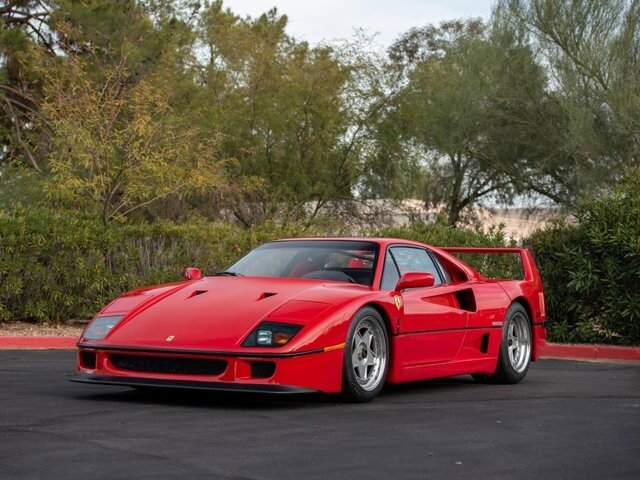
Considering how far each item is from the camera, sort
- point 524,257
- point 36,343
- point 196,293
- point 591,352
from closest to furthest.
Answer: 1. point 196,293
2. point 524,257
3. point 36,343
4. point 591,352

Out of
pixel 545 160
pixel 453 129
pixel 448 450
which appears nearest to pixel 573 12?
pixel 545 160

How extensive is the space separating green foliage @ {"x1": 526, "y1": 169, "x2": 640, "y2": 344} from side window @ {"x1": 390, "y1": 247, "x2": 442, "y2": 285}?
6477mm

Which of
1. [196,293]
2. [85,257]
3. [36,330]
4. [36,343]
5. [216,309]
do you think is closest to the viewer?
[216,309]

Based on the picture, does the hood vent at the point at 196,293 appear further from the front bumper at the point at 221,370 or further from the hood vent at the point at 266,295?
the front bumper at the point at 221,370

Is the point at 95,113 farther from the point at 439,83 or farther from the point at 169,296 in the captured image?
the point at 439,83

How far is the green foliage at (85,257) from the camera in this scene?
1570 centimetres

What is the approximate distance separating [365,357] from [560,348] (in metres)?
7.59

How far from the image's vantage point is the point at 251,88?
123ft

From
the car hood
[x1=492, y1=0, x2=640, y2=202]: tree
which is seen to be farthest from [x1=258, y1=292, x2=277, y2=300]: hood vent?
[x1=492, y1=0, x2=640, y2=202]: tree

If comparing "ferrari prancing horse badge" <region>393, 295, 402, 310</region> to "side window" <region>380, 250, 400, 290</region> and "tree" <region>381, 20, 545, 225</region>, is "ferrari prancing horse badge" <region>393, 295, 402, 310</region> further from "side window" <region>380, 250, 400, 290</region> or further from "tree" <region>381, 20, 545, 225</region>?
"tree" <region>381, 20, 545, 225</region>

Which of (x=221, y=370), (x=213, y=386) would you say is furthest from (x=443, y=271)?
(x=213, y=386)

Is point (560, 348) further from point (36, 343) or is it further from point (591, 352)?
point (36, 343)

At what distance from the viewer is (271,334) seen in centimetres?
783

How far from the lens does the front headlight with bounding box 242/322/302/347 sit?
778 cm
